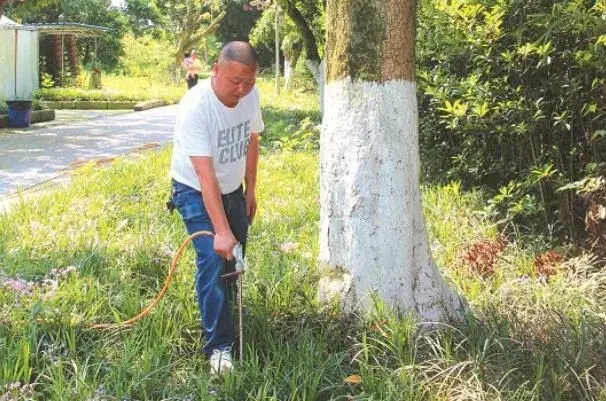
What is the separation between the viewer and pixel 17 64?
19.8 m

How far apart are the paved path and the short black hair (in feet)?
18.2

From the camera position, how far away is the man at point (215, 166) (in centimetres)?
335

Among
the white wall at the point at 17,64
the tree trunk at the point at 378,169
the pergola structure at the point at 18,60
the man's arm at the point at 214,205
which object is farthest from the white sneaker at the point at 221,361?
the pergola structure at the point at 18,60

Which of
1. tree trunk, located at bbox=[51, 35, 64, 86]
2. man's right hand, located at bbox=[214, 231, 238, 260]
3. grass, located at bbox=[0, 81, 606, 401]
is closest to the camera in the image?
grass, located at bbox=[0, 81, 606, 401]

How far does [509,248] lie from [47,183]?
581cm

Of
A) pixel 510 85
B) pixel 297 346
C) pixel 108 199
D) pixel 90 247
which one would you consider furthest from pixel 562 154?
pixel 108 199

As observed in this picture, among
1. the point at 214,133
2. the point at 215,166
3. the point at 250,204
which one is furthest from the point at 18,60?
the point at 214,133

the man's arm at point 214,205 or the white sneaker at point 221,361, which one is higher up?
the man's arm at point 214,205

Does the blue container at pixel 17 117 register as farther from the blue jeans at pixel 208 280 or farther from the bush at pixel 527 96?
the blue jeans at pixel 208 280

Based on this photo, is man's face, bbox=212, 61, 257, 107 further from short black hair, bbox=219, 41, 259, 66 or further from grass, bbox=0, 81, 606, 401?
grass, bbox=0, 81, 606, 401

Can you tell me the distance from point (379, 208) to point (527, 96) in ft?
7.94

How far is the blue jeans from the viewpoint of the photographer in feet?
11.4

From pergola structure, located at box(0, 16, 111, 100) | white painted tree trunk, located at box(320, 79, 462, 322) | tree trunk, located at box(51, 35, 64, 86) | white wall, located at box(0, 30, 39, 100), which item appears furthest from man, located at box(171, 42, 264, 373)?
tree trunk, located at box(51, 35, 64, 86)

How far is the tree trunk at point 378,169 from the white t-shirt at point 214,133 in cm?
51
